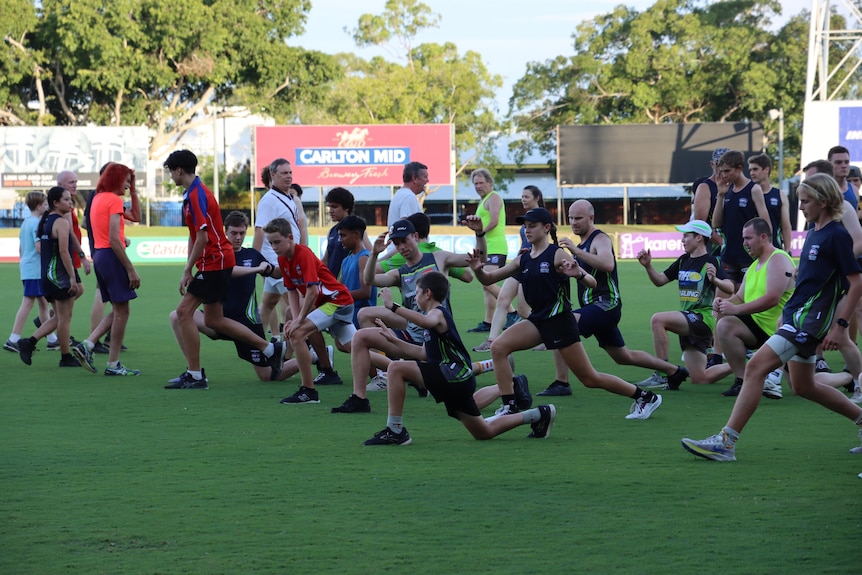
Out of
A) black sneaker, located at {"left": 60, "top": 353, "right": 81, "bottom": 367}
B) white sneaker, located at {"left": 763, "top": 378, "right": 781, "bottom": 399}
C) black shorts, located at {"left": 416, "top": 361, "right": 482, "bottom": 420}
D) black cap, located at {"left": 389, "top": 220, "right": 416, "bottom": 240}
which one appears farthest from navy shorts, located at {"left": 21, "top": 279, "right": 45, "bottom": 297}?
white sneaker, located at {"left": 763, "top": 378, "right": 781, "bottom": 399}

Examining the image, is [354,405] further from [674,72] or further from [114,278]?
[674,72]

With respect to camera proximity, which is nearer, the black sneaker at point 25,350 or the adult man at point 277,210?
the adult man at point 277,210

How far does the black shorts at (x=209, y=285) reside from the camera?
31.6 feet

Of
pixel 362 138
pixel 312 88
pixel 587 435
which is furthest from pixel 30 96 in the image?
pixel 587 435

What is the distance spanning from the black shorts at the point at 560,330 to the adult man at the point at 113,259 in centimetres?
441

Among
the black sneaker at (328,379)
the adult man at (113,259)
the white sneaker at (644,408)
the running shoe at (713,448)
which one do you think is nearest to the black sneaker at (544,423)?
the white sneaker at (644,408)

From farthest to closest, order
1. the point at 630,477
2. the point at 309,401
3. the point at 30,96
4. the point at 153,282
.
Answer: the point at 30,96
the point at 153,282
the point at 309,401
the point at 630,477

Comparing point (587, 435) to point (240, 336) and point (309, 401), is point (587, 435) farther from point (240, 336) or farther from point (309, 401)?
point (240, 336)

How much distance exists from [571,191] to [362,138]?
1780 cm

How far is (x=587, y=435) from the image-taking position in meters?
7.48

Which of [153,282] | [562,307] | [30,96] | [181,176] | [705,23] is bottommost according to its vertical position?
[153,282]

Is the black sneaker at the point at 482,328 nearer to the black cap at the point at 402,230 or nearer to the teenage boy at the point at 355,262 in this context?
the teenage boy at the point at 355,262

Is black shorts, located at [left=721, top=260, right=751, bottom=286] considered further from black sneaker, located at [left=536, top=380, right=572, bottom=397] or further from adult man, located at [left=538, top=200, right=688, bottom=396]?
black sneaker, located at [left=536, top=380, right=572, bottom=397]

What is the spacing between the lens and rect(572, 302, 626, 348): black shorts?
8.64 meters
